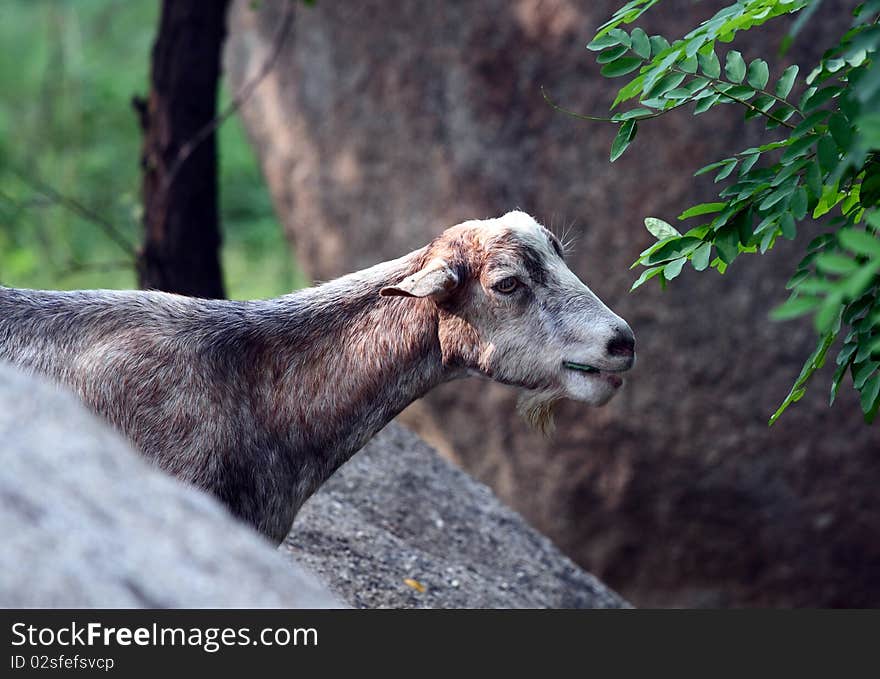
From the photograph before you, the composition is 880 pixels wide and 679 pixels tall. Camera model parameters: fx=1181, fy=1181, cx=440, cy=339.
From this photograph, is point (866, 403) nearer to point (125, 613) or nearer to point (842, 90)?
point (842, 90)

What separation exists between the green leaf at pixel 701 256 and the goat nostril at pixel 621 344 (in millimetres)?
582

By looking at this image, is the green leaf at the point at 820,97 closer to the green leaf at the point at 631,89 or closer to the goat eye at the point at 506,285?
the green leaf at the point at 631,89

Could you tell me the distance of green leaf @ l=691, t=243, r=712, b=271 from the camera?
153 inches

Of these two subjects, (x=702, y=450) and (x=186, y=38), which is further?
(x=702, y=450)

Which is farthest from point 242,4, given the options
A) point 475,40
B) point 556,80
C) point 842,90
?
point 842,90

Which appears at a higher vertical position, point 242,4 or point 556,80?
point 242,4

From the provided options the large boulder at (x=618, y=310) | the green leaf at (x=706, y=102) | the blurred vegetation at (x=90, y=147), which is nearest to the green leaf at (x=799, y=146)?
the green leaf at (x=706, y=102)

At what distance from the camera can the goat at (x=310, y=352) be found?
4.20 m

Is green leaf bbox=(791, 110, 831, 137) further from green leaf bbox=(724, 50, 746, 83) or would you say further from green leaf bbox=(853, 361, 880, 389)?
green leaf bbox=(853, 361, 880, 389)

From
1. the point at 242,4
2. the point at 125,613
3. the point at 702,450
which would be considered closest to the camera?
the point at 125,613

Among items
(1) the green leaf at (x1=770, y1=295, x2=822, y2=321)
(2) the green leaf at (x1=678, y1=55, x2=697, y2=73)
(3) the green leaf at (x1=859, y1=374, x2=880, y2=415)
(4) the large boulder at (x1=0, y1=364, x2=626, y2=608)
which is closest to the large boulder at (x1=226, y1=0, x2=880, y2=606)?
(2) the green leaf at (x1=678, y1=55, x2=697, y2=73)

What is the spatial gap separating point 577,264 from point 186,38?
10.7 feet

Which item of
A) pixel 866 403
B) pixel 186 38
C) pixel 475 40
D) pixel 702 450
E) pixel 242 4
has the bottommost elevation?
pixel 866 403

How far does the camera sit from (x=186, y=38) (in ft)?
26.1
